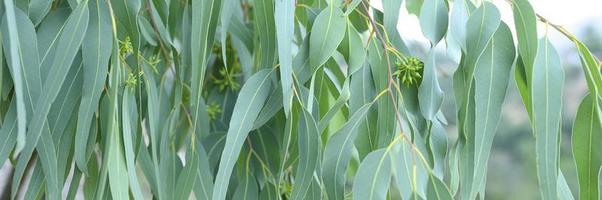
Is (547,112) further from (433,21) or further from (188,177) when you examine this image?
(188,177)

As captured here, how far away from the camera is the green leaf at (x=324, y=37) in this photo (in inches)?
21.1

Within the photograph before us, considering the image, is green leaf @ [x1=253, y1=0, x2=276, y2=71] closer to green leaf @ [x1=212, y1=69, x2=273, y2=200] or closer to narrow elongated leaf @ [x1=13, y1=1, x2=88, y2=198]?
green leaf @ [x1=212, y1=69, x2=273, y2=200]

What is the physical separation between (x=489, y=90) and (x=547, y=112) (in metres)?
0.04

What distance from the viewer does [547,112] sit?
21.2 inches

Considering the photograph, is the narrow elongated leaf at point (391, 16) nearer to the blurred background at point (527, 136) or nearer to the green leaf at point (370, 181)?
the green leaf at point (370, 181)

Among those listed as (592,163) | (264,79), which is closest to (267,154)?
(264,79)

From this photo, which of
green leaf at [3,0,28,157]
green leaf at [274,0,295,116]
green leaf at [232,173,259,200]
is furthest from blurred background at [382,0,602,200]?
green leaf at [3,0,28,157]

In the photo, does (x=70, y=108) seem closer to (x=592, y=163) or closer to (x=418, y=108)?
(x=418, y=108)

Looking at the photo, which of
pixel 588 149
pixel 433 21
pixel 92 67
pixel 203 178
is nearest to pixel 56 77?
pixel 92 67

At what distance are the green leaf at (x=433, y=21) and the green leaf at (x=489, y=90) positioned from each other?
3 cm

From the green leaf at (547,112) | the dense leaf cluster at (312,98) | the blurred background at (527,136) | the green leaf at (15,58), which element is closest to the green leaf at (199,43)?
the dense leaf cluster at (312,98)

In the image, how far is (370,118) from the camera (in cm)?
57

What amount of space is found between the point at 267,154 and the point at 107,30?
18 centimetres

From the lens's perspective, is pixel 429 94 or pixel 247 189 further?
pixel 247 189
